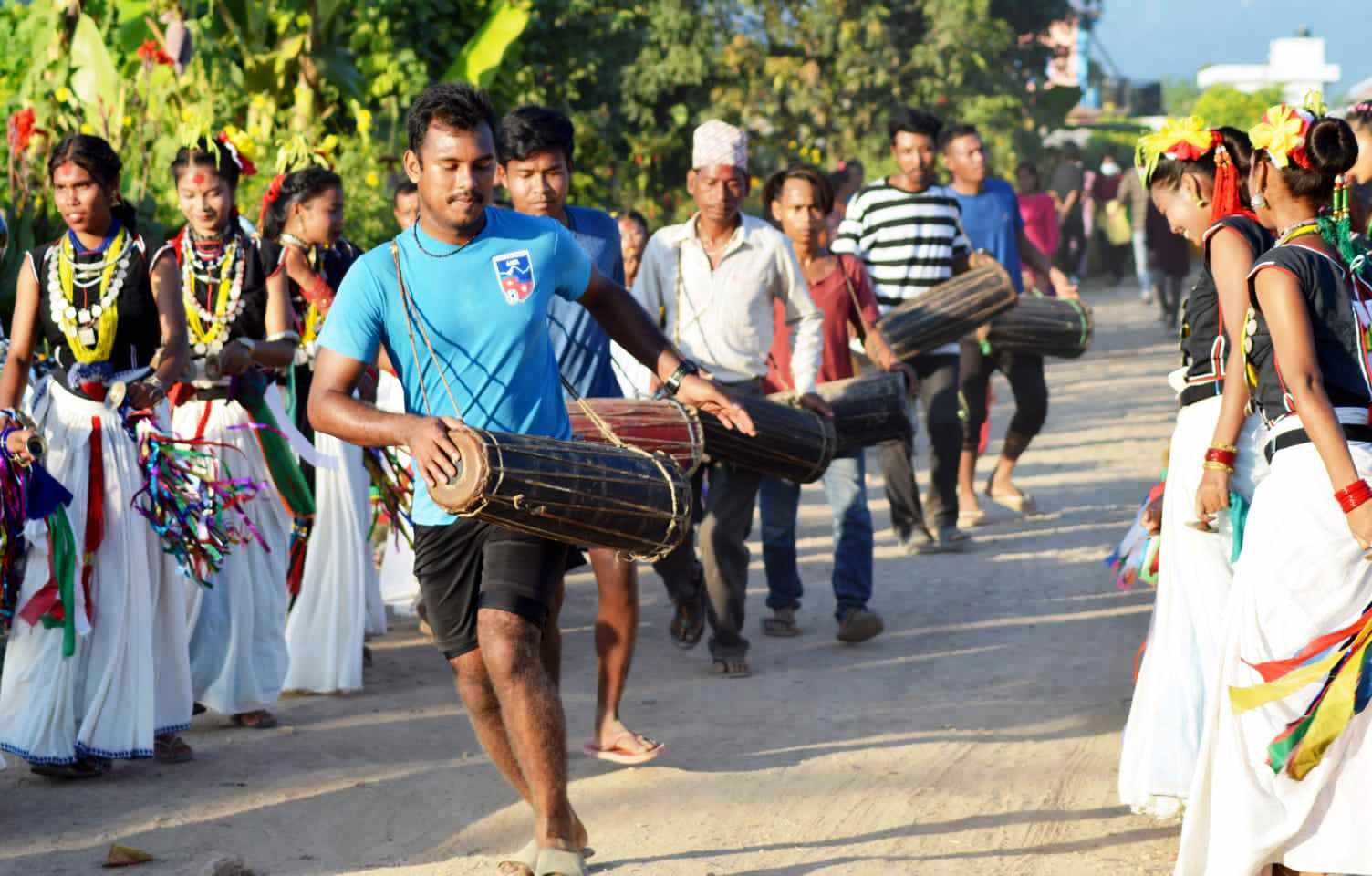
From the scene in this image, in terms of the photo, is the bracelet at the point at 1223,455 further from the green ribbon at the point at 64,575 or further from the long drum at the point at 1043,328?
the long drum at the point at 1043,328

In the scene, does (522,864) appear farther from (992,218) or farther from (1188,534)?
(992,218)

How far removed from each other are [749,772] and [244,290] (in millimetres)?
2769

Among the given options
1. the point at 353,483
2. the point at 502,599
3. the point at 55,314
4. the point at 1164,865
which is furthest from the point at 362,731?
the point at 1164,865

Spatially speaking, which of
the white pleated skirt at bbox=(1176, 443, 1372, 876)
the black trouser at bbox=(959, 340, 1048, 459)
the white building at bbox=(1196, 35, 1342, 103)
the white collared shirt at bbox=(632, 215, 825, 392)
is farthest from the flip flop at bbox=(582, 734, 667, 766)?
the white building at bbox=(1196, 35, 1342, 103)

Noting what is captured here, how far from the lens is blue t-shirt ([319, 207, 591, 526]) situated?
5039mm

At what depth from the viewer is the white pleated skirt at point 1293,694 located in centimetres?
470

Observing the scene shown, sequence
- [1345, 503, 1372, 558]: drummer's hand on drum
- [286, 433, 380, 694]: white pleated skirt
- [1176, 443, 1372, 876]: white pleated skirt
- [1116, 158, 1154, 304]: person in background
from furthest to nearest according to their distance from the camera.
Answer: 1. [1116, 158, 1154, 304]: person in background
2. [286, 433, 380, 694]: white pleated skirt
3. [1176, 443, 1372, 876]: white pleated skirt
4. [1345, 503, 1372, 558]: drummer's hand on drum

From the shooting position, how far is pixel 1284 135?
16.0 feet

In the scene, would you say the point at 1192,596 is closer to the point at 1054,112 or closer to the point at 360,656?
the point at 360,656

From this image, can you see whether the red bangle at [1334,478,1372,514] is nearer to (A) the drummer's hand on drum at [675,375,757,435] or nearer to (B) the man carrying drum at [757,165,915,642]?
(A) the drummer's hand on drum at [675,375,757,435]

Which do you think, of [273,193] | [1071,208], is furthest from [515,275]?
[1071,208]

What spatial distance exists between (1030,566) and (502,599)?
19.0 ft

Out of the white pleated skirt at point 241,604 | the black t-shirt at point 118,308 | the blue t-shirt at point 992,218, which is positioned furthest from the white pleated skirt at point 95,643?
A: the blue t-shirt at point 992,218

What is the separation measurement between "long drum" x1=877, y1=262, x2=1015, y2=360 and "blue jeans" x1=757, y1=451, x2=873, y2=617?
1.46 meters
